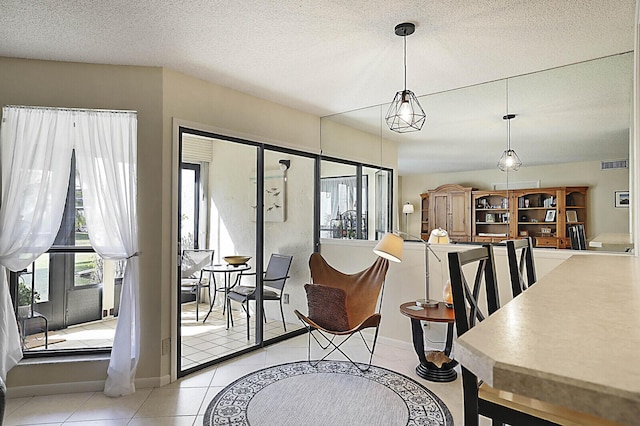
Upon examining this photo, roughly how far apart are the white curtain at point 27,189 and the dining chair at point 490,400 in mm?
3065

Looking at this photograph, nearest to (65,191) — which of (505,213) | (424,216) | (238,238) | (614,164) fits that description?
(238,238)

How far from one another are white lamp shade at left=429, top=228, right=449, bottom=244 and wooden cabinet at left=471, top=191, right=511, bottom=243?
247 mm

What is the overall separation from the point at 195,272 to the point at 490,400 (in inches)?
130

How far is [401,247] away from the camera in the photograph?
3.39 metres

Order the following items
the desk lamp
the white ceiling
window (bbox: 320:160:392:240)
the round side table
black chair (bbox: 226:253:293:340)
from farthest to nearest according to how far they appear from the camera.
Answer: window (bbox: 320:160:392:240)
black chair (bbox: 226:253:293:340)
the desk lamp
the round side table
the white ceiling

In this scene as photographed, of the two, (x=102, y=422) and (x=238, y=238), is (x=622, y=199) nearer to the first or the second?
(x=238, y=238)

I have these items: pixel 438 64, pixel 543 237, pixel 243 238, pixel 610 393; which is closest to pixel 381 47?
pixel 438 64

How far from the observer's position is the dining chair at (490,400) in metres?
0.84

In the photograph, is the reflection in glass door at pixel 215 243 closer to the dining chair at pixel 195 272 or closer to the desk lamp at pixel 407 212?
the dining chair at pixel 195 272

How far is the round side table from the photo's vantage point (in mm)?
3139

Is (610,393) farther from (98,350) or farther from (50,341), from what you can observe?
(50,341)

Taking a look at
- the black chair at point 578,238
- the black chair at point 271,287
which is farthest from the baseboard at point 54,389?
the black chair at point 578,238

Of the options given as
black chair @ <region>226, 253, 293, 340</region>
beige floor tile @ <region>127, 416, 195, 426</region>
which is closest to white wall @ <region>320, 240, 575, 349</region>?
black chair @ <region>226, 253, 293, 340</region>

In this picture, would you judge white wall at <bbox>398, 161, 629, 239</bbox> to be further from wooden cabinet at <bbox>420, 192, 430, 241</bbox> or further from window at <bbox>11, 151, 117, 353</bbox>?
window at <bbox>11, 151, 117, 353</bbox>
